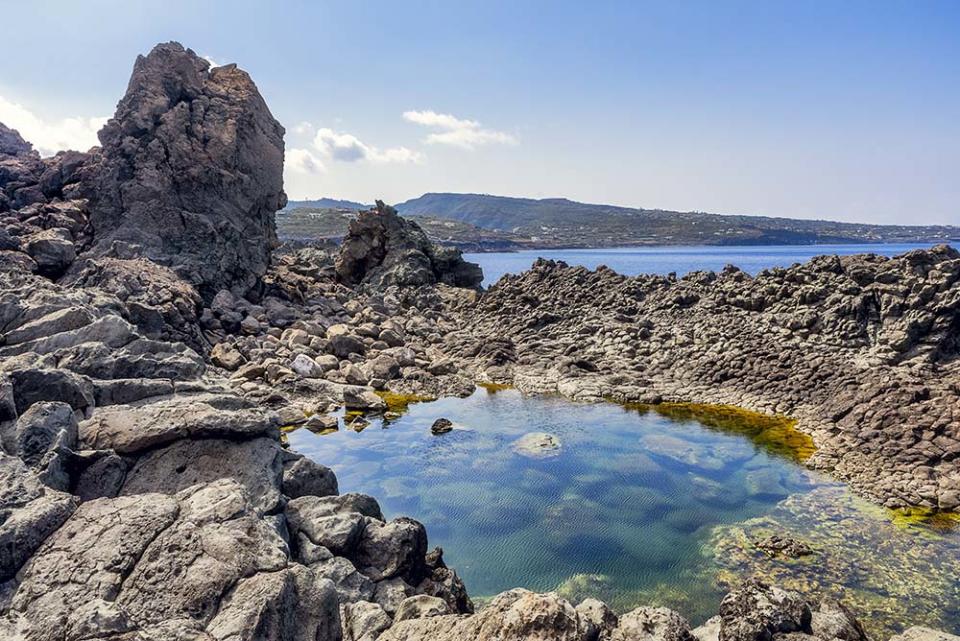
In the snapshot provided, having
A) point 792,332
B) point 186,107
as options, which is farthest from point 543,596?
point 186,107

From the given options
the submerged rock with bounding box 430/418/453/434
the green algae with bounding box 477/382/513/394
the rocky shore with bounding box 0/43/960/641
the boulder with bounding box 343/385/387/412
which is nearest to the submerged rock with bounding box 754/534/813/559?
the rocky shore with bounding box 0/43/960/641

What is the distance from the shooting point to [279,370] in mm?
32656

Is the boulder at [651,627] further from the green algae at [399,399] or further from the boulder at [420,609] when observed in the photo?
the green algae at [399,399]

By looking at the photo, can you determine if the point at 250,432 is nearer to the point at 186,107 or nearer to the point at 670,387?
the point at 670,387

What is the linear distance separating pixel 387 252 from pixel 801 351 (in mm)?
42211

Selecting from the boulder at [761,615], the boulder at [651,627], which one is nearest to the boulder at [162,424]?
the boulder at [651,627]

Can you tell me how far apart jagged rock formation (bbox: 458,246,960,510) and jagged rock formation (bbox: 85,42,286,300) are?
62.5 feet

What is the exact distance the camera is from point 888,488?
66.4ft

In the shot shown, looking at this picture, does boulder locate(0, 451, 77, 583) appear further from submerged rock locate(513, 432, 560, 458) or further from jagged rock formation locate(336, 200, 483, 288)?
jagged rock formation locate(336, 200, 483, 288)

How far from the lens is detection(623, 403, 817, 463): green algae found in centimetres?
2506

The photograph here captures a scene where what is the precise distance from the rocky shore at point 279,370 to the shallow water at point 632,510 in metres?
2.30

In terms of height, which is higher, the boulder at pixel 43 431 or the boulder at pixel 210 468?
the boulder at pixel 43 431

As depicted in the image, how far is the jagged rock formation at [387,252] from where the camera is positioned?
205 feet

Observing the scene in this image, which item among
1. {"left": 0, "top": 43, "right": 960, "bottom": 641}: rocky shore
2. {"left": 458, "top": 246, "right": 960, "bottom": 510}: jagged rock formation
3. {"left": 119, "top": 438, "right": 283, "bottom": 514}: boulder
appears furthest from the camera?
{"left": 458, "top": 246, "right": 960, "bottom": 510}: jagged rock formation
